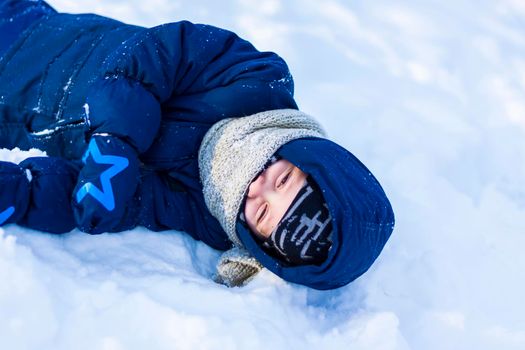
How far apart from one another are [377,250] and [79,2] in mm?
1644

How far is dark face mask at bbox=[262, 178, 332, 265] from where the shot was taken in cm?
139

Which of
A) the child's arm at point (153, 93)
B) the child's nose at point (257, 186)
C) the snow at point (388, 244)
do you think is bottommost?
the snow at point (388, 244)

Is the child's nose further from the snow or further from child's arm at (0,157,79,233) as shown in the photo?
child's arm at (0,157,79,233)

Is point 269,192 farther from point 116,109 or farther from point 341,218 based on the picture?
point 116,109

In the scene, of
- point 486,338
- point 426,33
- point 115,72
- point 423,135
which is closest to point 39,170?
point 115,72

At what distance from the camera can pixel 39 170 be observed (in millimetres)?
1412

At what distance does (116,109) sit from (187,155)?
0.25 metres

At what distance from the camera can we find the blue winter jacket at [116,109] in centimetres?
137

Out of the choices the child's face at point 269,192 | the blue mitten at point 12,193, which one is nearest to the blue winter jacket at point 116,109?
the blue mitten at point 12,193

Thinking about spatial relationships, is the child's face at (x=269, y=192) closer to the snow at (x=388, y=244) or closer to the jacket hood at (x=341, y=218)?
the jacket hood at (x=341, y=218)

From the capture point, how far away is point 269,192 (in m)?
1.44

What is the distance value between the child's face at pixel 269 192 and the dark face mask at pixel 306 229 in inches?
1.2

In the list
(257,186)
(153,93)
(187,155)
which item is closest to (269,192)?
(257,186)

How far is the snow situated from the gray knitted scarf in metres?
0.16
